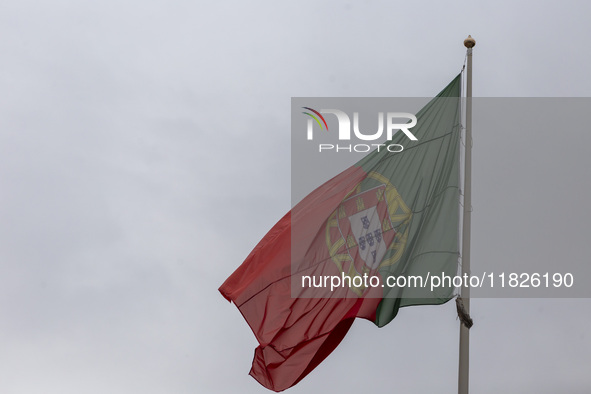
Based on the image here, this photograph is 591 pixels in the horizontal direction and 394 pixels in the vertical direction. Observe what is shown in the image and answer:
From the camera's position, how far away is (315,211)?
20.6 meters

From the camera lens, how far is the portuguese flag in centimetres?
1875

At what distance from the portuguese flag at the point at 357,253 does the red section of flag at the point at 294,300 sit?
0.08 feet

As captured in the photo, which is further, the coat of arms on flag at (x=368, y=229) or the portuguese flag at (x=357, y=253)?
the coat of arms on flag at (x=368, y=229)

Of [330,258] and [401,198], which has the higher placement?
[401,198]

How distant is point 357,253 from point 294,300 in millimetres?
1779

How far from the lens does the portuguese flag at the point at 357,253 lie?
61.5ft

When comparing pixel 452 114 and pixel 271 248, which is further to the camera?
pixel 271 248

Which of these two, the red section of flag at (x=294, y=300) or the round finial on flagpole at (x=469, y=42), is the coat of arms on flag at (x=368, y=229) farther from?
the round finial on flagpole at (x=469, y=42)

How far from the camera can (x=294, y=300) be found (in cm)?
1984

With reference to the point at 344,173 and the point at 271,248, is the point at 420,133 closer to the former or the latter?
the point at 344,173

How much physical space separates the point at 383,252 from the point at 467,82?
4151 mm

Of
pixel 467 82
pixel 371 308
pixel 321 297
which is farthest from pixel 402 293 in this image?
pixel 467 82

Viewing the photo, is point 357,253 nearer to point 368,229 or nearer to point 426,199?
point 368,229

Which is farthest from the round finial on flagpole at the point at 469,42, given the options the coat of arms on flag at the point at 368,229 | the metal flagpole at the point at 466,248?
the coat of arms on flag at the point at 368,229
